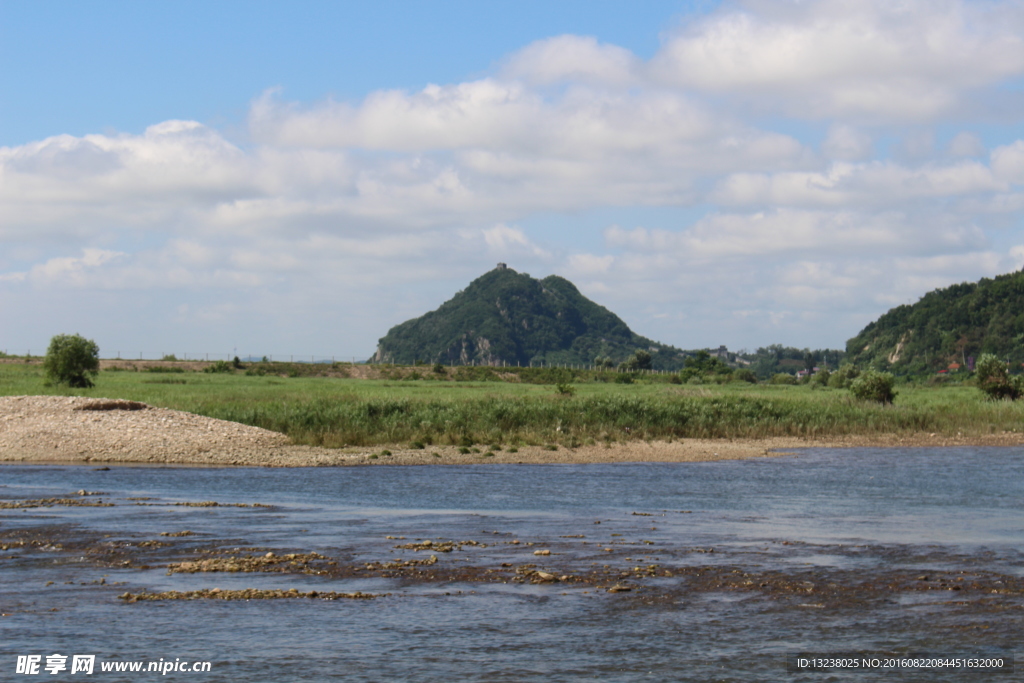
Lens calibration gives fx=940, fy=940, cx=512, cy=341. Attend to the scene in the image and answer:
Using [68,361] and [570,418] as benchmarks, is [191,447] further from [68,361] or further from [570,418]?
[68,361]

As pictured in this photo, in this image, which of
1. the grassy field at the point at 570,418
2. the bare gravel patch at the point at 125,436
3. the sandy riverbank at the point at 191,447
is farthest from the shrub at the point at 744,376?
the bare gravel patch at the point at 125,436

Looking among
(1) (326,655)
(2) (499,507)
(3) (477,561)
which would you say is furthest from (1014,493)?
(1) (326,655)

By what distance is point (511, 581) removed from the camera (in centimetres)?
1838

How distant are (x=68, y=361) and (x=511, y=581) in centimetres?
7252

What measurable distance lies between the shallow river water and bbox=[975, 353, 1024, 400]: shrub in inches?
Answer: 2150

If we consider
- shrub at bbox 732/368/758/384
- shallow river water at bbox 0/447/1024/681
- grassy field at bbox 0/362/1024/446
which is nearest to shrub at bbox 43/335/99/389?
grassy field at bbox 0/362/1024/446

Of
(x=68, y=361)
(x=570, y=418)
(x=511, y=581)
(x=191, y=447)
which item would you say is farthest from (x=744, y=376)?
(x=511, y=581)

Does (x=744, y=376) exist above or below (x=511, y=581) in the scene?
above

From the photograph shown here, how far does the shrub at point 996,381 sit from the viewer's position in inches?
3255

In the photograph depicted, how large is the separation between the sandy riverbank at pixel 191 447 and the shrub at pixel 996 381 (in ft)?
126

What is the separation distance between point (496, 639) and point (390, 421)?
1597 inches

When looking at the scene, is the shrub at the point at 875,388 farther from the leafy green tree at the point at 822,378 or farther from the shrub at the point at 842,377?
the leafy green tree at the point at 822,378

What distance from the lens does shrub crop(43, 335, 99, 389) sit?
79.9 metres

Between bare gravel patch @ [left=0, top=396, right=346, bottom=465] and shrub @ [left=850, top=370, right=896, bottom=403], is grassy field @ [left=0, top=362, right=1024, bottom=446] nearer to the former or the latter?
bare gravel patch @ [left=0, top=396, right=346, bottom=465]
